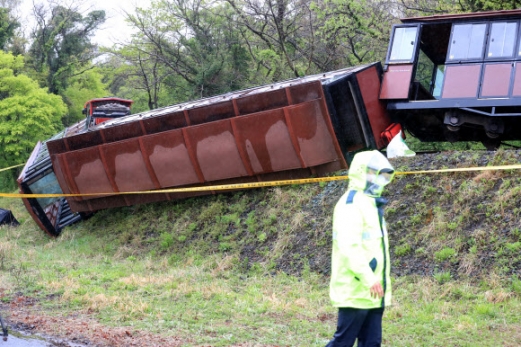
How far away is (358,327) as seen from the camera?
4.14 m

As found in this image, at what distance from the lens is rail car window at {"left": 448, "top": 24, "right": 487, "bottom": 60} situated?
11422 mm

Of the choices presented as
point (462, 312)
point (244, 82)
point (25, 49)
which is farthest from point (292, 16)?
point (25, 49)

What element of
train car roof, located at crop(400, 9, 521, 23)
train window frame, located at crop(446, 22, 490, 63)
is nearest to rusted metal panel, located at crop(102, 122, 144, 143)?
train car roof, located at crop(400, 9, 521, 23)

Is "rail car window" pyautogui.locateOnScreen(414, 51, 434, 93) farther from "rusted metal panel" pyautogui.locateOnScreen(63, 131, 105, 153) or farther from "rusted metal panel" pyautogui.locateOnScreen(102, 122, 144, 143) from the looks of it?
"rusted metal panel" pyautogui.locateOnScreen(63, 131, 105, 153)

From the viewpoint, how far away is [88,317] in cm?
677

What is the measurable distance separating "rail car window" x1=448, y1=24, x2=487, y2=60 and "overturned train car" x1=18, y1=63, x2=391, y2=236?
4.80 feet

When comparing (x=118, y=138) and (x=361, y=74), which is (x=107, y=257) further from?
(x=361, y=74)

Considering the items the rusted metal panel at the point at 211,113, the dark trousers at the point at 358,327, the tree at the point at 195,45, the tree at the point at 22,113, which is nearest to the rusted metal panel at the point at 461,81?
the rusted metal panel at the point at 211,113

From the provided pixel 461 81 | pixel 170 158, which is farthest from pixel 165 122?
pixel 461 81

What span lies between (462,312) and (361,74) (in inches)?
225

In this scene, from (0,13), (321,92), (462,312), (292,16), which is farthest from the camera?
(0,13)

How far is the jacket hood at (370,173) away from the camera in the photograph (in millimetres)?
4152

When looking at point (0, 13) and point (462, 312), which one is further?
point (0, 13)

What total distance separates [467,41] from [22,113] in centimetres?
1954
